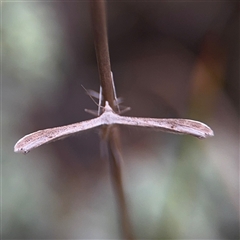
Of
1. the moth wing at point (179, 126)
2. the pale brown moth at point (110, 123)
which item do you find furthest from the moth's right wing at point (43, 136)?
the moth wing at point (179, 126)

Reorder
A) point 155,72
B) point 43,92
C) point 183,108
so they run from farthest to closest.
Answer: point 155,72 → point 183,108 → point 43,92

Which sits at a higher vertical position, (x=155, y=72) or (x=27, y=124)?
(x=155, y=72)

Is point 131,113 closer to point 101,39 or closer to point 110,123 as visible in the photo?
point 110,123

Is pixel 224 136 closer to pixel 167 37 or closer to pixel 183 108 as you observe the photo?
pixel 183 108

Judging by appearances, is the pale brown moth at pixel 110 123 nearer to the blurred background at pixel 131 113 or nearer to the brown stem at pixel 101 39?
the brown stem at pixel 101 39

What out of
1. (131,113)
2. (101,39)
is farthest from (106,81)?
(131,113)

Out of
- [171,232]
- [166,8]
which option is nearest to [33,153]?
[171,232]
